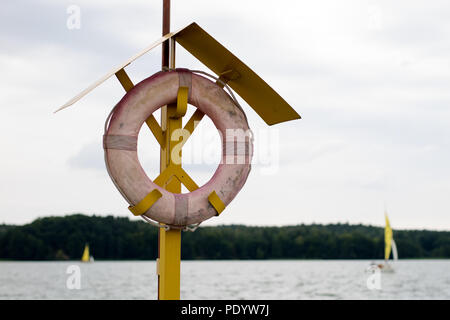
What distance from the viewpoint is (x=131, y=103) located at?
391 cm

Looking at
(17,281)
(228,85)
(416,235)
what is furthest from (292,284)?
(228,85)

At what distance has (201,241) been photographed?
50.0 m

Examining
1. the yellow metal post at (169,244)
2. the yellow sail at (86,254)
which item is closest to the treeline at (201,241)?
the yellow sail at (86,254)

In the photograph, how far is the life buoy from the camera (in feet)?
12.6

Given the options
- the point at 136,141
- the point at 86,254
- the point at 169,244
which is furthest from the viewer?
the point at 86,254

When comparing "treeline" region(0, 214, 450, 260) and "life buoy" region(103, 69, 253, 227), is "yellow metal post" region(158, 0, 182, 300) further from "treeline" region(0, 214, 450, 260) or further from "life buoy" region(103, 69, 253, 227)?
"treeline" region(0, 214, 450, 260)

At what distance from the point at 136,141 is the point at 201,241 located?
46.6 m

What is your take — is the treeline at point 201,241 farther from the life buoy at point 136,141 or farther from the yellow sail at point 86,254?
the life buoy at point 136,141

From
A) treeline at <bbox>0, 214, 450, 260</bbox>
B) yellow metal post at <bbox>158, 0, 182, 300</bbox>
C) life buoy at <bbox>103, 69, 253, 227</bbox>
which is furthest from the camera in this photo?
treeline at <bbox>0, 214, 450, 260</bbox>

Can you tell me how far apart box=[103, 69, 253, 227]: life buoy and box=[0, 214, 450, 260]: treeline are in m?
36.2

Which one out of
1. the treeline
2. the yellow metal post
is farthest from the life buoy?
the treeline

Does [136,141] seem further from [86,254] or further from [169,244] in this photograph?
[86,254]

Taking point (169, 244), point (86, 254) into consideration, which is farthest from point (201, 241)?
point (169, 244)
